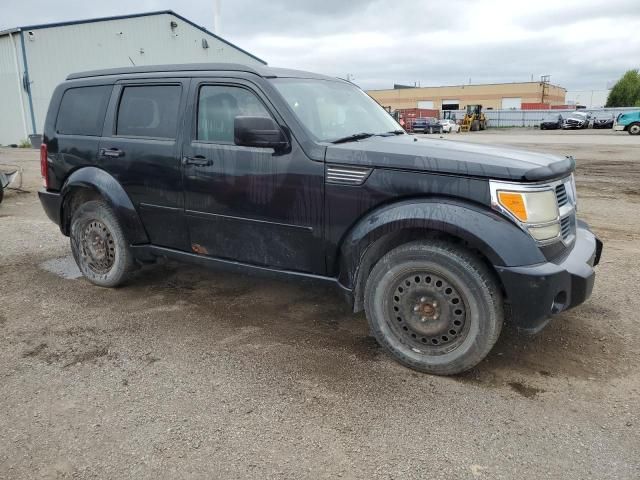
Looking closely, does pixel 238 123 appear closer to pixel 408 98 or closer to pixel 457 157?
pixel 457 157

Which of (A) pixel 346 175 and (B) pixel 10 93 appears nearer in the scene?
(A) pixel 346 175

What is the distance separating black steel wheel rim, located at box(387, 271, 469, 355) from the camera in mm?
3182

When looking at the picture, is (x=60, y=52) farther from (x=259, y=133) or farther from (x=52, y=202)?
(x=259, y=133)

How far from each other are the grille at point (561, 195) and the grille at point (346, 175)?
1.20 metres

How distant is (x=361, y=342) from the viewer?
3779mm

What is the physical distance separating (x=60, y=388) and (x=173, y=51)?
93.6 feet

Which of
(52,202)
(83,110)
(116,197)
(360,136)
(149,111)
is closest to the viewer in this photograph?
(360,136)

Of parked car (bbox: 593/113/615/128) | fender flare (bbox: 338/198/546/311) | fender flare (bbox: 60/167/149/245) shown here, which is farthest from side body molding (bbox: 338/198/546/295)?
parked car (bbox: 593/113/615/128)

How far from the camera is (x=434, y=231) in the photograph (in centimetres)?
328

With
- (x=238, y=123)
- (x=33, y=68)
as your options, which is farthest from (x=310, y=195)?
(x=33, y=68)

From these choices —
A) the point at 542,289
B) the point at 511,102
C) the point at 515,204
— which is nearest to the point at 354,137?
the point at 515,204

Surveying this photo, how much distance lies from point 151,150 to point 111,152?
511mm

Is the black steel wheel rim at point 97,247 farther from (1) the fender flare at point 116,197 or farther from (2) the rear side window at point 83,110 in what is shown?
→ (2) the rear side window at point 83,110

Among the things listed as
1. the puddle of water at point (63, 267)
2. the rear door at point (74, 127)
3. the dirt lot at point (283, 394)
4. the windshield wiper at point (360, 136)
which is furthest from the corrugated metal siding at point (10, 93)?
the windshield wiper at point (360, 136)
